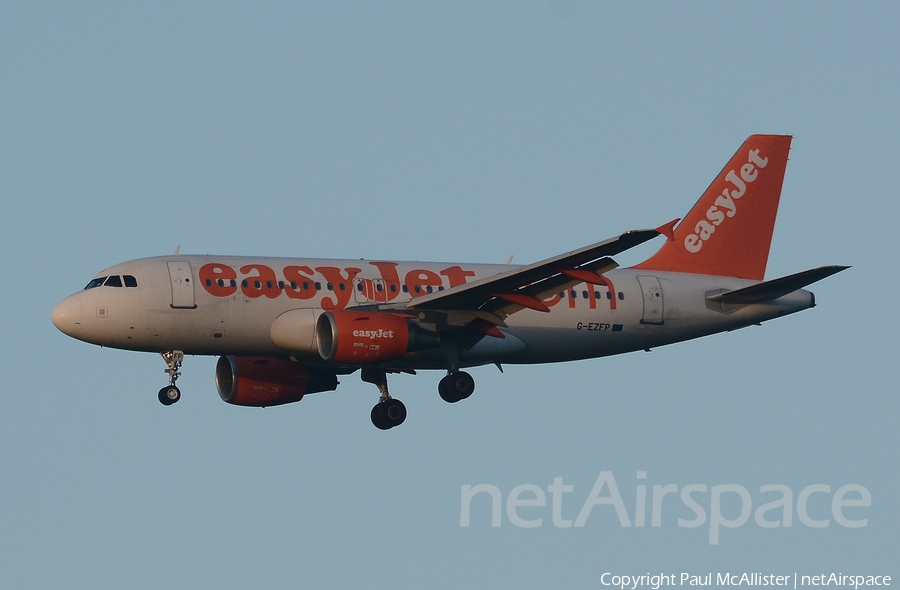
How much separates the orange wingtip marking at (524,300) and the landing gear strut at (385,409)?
5887mm

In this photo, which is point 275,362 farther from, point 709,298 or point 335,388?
point 709,298

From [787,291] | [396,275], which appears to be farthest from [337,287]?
[787,291]

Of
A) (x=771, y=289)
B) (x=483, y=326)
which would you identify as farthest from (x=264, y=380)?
(x=771, y=289)

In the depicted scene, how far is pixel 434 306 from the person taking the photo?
43.6 m

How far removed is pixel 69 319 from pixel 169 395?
3.57m

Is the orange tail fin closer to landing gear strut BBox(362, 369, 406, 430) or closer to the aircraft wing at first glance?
the aircraft wing

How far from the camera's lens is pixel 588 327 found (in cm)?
4731

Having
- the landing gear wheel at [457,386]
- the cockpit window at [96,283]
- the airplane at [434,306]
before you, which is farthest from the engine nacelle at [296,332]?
the cockpit window at [96,283]

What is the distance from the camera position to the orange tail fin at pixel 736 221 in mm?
50219

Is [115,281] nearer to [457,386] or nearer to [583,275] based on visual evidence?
[457,386]

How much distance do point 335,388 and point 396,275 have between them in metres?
5.10

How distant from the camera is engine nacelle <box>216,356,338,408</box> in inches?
1869

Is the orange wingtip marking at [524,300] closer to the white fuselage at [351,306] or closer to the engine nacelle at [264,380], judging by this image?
the white fuselage at [351,306]

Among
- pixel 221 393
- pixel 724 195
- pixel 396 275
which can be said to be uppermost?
pixel 724 195
